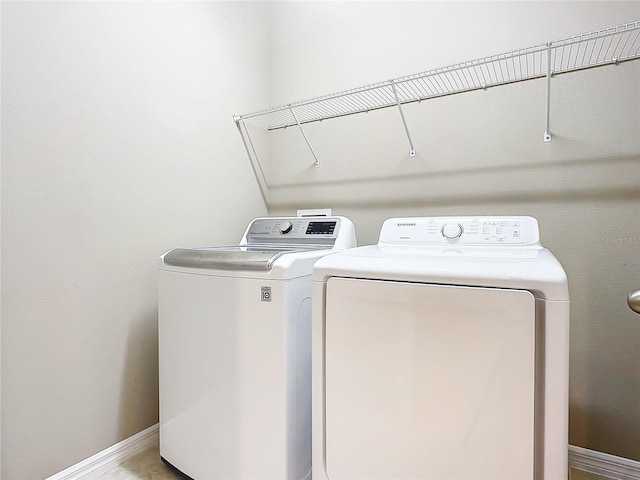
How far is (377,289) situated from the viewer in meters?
Result: 0.94

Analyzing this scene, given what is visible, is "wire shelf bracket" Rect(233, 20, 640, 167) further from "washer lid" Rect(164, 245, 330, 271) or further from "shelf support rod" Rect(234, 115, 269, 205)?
"washer lid" Rect(164, 245, 330, 271)

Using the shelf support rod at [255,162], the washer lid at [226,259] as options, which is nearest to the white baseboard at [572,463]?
the washer lid at [226,259]

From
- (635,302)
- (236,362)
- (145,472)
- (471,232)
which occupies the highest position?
(471,232)

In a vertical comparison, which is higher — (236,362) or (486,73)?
(486,73)

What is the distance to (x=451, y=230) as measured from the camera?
137 cm

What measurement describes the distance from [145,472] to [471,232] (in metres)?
1.58

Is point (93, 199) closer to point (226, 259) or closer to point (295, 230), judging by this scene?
point (226, 259)

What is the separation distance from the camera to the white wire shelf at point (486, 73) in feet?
4.23

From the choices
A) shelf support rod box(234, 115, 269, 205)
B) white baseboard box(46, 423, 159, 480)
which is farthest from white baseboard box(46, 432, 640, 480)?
shelf support rod box(234, 115, 269, 205)

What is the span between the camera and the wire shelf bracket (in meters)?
1.29

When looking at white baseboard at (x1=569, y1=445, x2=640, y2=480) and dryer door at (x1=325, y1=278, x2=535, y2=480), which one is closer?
dryer door at (x1=325, y1=278, x2=535, y2=480)

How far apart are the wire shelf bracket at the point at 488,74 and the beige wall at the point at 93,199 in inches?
18.9

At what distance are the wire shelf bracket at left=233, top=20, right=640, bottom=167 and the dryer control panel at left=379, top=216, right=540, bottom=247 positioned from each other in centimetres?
43

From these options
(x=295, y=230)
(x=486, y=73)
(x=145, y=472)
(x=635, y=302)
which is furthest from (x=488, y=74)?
(x=145, y=472)
